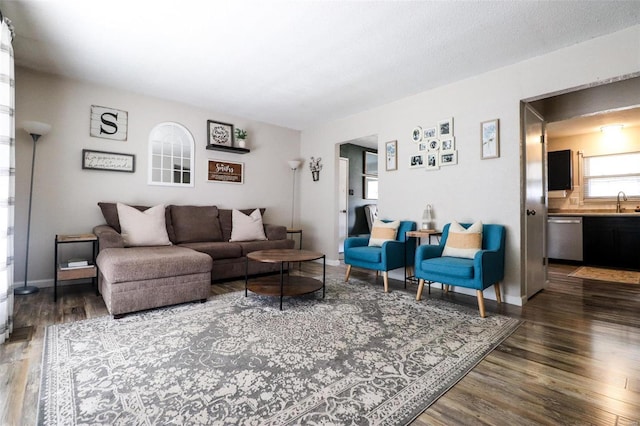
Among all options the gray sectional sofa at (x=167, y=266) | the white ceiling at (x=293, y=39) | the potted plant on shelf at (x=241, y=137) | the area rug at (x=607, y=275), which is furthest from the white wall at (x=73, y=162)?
the area rug at (x=607, y=275)

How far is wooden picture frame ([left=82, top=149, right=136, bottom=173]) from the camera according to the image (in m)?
3.78

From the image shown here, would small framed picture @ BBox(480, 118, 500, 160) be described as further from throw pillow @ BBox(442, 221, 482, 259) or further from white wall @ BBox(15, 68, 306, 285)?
white wall @ BBox(15, 68, 306, 285)

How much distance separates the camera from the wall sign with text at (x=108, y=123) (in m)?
3.84

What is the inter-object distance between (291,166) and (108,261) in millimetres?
3532

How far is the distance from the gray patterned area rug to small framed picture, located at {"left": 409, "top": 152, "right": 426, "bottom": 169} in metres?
1.89

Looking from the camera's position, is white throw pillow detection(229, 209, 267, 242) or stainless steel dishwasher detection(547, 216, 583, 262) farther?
stainless steel dishwasher detection(547, 216, 583, 262)

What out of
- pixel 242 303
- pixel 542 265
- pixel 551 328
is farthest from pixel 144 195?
pixel 542 265

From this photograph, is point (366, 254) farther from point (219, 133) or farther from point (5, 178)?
point (5, 178)

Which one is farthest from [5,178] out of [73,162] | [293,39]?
[293,39]

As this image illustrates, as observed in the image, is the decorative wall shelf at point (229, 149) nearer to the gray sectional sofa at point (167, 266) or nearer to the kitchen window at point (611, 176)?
the gray sectional sofa at point (167, 266)

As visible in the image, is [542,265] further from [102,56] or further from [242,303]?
[102,56]

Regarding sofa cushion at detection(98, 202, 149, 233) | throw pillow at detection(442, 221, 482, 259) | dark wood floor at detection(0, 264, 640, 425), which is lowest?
dark wood floor at detection(0, 264, 640, 425)

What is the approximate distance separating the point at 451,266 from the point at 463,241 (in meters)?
0.46

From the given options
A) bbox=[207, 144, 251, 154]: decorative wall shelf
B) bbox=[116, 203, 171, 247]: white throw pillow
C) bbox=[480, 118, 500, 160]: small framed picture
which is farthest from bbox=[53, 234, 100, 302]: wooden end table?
bbox=[480, 118, 500, 160]: small framed picture
